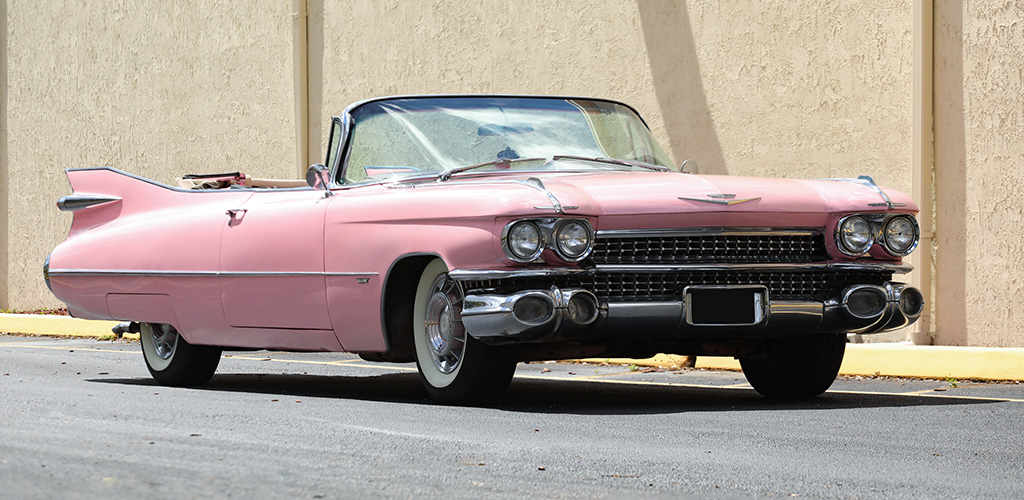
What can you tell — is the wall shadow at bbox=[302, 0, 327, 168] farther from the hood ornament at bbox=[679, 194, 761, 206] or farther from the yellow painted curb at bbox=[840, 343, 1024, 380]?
→ the hood ornament at bbox=[679, 194, 761, 206]

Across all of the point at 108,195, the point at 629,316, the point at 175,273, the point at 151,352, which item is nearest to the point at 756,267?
the point at 629,316

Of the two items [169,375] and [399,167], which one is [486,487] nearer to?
[399,167]

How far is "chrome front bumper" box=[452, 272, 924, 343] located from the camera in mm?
6188

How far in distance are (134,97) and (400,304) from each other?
41.3 feet

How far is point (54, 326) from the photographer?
16391 mm

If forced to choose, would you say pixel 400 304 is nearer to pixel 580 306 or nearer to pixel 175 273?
pixel 580 306

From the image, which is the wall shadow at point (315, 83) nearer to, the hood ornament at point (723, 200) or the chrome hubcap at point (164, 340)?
the chrome hubcap at point (164, 340)

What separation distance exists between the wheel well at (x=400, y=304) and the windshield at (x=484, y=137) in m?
0.62

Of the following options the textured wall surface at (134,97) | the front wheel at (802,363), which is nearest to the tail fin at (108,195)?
the front wheel at (802,363)

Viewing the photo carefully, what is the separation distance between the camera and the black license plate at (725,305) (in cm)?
640

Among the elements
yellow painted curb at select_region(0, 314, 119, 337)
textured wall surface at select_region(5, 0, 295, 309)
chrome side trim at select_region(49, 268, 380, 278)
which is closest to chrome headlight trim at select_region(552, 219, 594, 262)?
chrome side trim at select_region(49, 268, 380, 278)

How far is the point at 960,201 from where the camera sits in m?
10.2

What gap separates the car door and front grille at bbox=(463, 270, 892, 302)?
1208 mm

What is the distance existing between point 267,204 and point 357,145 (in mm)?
594
